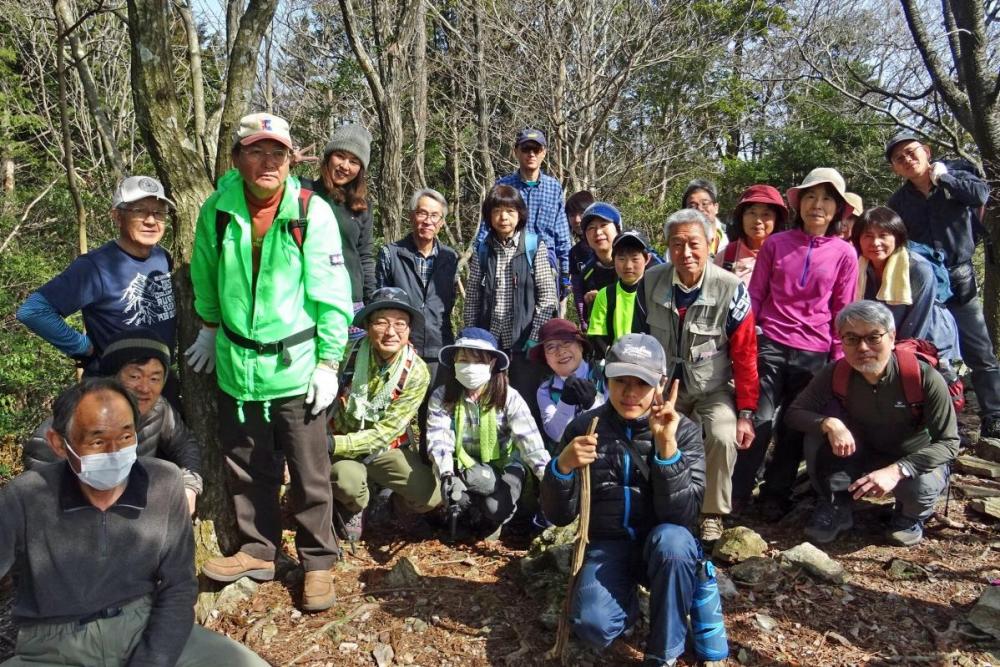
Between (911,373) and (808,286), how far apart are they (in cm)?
79

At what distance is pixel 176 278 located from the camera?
12.8 ft

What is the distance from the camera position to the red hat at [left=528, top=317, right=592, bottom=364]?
4.66 metres

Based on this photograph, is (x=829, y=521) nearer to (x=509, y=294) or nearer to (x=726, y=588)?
(x=726, y=588)

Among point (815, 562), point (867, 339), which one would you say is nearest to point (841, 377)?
point (867, 339)

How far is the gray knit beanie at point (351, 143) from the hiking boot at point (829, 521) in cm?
354

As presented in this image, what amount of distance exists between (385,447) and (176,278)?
1534 mm

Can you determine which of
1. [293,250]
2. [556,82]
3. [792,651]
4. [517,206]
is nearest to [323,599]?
[293,250]

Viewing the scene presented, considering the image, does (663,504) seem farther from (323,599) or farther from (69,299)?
(69,299)

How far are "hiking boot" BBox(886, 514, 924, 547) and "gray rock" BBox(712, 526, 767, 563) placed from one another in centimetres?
81

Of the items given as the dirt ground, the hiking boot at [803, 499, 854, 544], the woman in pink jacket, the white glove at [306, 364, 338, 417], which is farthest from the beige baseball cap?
the hiking boot at [803, 499, 854, 544]

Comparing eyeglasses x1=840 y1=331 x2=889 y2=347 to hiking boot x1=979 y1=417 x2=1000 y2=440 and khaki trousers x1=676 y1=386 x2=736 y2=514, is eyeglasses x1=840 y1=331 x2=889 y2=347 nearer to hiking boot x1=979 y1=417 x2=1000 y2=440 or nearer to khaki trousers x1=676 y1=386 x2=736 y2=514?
khaki trousers x1=676 y1=386 x2=736 y2=514

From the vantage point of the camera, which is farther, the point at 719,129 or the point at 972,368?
the point at 719,129

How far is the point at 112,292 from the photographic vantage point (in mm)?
3732

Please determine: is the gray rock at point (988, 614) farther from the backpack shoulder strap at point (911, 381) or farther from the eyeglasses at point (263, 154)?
the eyeglasses at point (263, 154)
